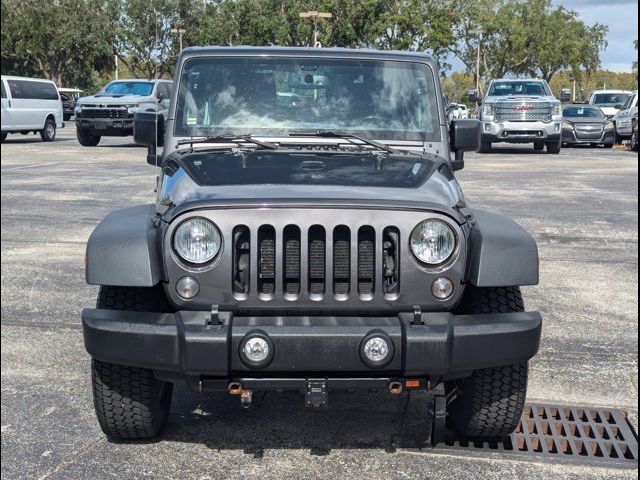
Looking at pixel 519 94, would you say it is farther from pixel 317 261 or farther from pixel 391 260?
pixel 317 261

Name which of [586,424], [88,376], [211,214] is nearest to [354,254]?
[211,214]

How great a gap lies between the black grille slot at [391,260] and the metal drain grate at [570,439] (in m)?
0.91

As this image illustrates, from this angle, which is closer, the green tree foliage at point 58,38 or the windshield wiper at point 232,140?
the windshield wiper at point 232,140

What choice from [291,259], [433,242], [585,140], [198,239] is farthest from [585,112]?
[198,239]

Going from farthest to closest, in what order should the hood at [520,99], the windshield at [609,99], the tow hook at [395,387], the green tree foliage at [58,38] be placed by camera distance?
the green tree foliage at [58,38] < the windshield at [609,99] < the hood at [520,99] < the tow hook at [395,387]

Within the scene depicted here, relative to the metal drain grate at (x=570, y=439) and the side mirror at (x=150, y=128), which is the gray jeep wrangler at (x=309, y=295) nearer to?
the metal drain grate at (x=570, y=439)

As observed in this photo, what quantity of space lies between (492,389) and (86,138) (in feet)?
74.2

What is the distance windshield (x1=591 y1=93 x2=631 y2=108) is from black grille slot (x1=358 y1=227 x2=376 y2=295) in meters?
33.3

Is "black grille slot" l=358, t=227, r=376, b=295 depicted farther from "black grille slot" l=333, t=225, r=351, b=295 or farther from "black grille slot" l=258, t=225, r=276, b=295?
"black grille slot" l=258, t=225, r=276, b=295

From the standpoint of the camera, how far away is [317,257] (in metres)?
3.71

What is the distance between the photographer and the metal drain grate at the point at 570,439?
4.16 meters

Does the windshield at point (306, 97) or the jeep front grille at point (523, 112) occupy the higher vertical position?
the windshield at point (306, 97)

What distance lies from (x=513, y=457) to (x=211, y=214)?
1699mm

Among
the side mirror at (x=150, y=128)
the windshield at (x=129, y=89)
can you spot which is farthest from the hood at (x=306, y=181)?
the windshield at (x=129, y=89)
